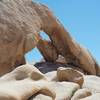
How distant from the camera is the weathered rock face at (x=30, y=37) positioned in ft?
56.6

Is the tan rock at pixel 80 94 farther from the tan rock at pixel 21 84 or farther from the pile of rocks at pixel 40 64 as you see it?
the tan rock at pixel 21 84

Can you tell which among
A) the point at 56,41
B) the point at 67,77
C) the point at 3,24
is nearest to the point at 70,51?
the point at 56,41

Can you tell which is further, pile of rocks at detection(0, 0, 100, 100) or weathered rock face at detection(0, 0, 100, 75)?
weathered rock face at detection(0, 0, 100, 75)

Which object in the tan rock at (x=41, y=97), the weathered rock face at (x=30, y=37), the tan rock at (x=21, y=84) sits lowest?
the weathered rock face at (x=30, y=37)

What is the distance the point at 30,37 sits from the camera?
1809 centimetres

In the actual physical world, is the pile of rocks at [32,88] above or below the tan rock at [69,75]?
above

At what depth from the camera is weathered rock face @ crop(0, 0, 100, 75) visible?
17266mm

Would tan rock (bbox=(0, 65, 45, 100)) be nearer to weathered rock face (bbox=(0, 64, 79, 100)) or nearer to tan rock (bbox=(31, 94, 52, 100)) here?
weathered rock face (bbox=(0, 64, 79, 100))

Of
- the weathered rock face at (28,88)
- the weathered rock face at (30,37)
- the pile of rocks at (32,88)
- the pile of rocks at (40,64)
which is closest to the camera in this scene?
the weathered rock face at (28,88)

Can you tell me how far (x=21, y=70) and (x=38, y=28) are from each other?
1078 centimetres

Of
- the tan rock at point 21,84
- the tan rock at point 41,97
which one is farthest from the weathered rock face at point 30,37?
the tan rock at point 41,97

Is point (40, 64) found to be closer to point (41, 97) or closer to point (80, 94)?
point (80, 94)

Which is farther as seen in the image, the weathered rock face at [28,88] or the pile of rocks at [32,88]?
the pile of rocks at [32,88]

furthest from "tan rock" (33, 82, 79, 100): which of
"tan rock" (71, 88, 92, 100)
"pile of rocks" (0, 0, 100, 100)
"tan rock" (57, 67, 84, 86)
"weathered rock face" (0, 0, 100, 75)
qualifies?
"weathered rock face" (0, 0, 100, 75)
